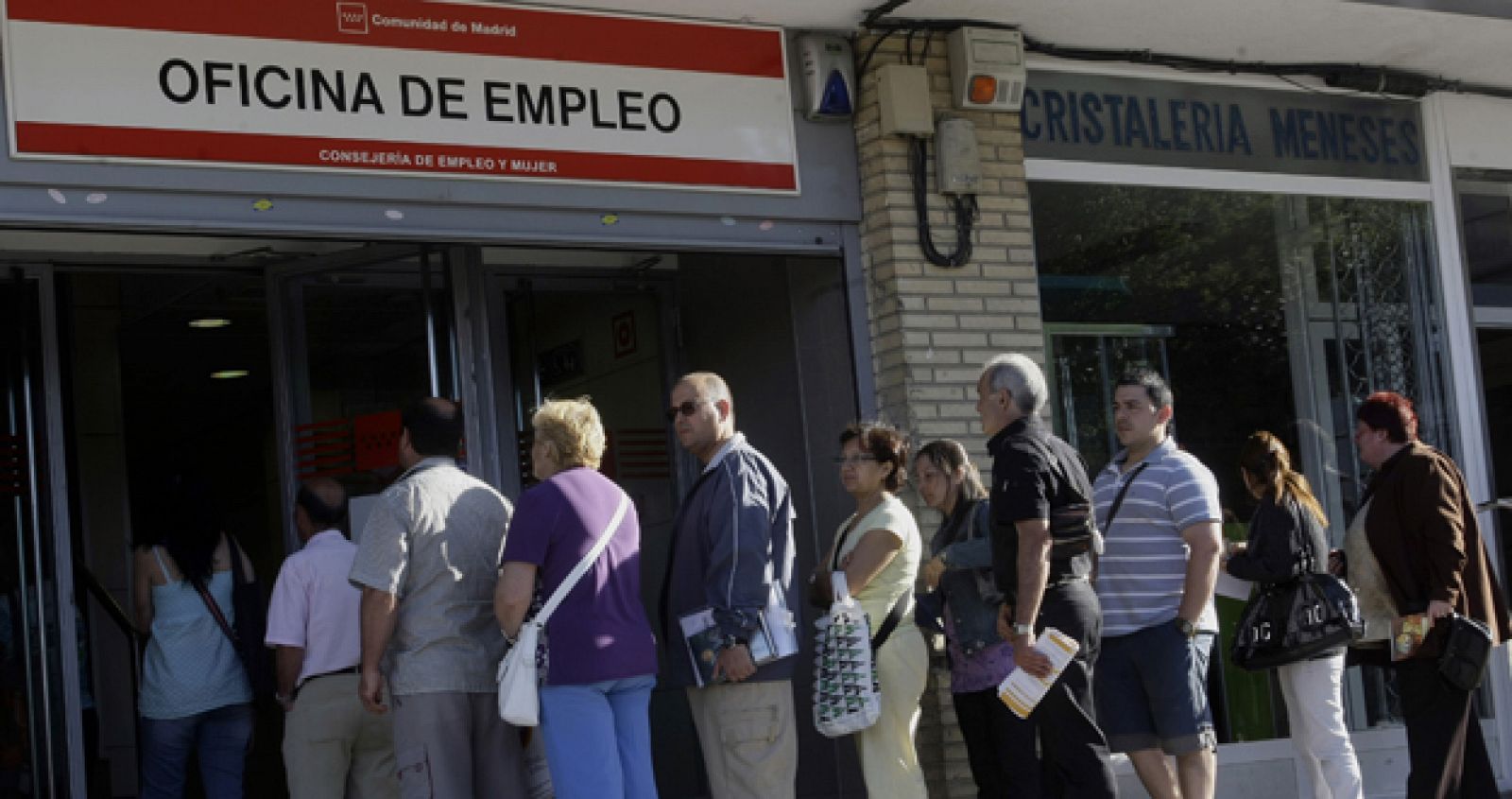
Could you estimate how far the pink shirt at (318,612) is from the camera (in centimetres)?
654

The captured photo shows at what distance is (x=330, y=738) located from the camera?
651 cm

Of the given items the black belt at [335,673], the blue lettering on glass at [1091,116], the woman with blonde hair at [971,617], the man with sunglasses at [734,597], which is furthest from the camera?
the blue lettering on glass at [1091,116]

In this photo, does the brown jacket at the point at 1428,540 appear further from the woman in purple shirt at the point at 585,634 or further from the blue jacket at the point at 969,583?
the woman in purple shirt at the point at 585,634

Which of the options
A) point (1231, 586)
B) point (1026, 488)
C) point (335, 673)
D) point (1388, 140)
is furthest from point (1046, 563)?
point (1388, 140)

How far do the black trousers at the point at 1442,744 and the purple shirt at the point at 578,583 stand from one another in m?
3.13

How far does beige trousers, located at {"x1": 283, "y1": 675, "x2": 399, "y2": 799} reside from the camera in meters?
6.50

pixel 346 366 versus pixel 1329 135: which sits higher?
pixel 1329 135

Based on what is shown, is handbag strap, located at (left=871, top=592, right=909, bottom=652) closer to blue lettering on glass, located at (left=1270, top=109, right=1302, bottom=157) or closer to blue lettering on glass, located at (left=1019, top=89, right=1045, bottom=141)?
blue lettering on glass, located at (left=1019, top=89, right=1045, bottom=141)

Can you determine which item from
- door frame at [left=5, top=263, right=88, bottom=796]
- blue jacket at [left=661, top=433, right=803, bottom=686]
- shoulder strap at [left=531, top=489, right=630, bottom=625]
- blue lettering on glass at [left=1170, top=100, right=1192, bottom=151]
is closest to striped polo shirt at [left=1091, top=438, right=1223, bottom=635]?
blue jacket at [left=661, top=433, right=803, bottom=686]

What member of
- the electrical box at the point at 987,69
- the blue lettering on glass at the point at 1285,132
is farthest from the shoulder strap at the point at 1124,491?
the blue lettering on glass at the point at 1285,132

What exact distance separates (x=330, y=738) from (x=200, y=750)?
1123 mm

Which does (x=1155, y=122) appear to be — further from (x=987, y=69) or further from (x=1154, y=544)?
(x=1154, y=544)

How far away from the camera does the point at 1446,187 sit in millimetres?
9906

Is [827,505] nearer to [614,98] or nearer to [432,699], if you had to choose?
[614,98]
